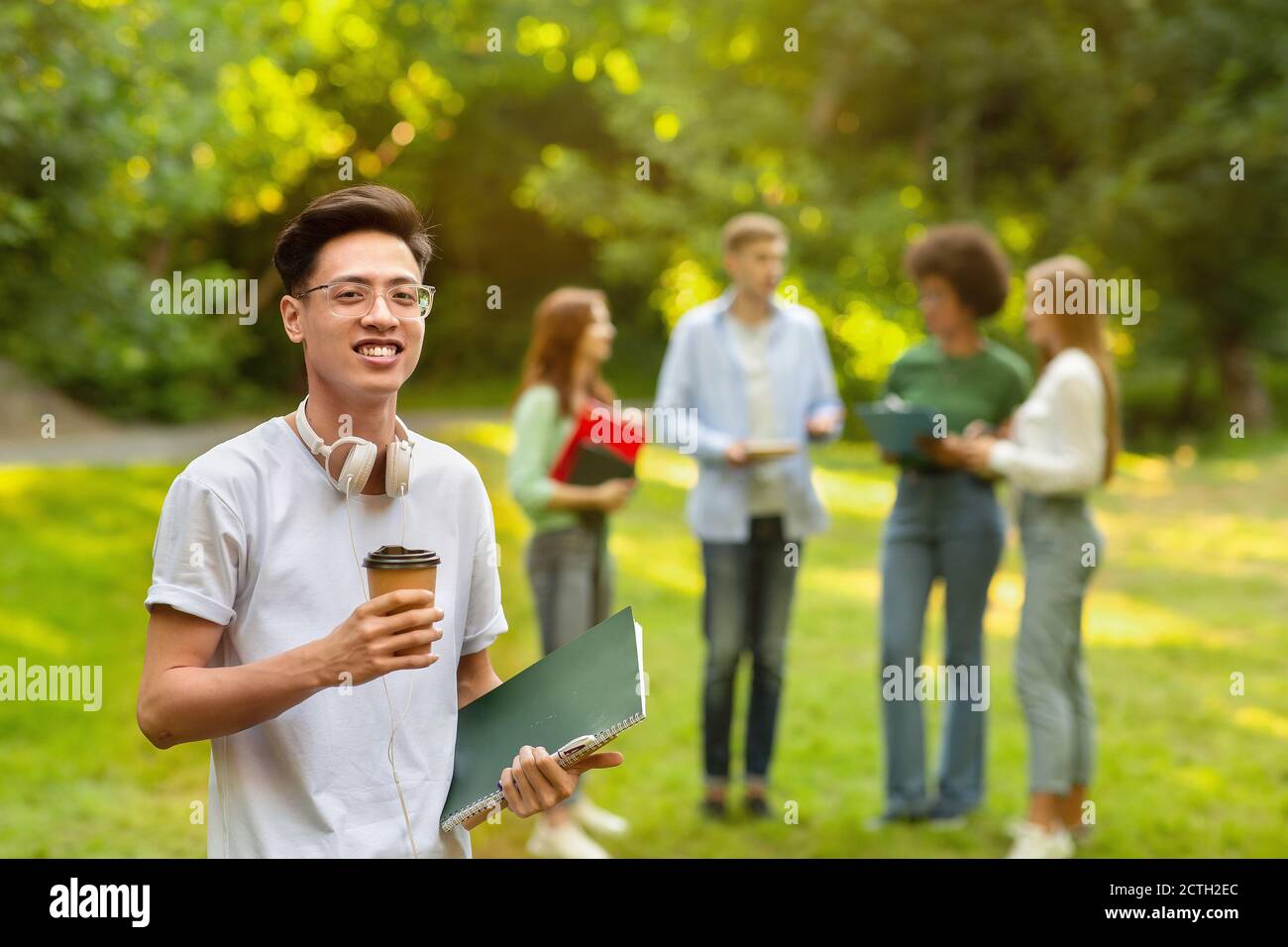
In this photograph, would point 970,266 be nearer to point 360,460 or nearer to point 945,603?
point 945,603

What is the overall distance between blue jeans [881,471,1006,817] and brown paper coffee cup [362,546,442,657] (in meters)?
3.99

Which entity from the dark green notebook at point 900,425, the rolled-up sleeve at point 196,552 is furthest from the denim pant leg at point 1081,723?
the rolled-up sleeve at point 196,552

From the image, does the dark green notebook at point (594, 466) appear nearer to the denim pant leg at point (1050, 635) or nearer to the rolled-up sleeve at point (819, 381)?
the rolled-up sleeve at point (819, 381)

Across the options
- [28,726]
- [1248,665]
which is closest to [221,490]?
[28,726]

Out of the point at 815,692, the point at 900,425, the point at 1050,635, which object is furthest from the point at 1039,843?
the point at 815,692

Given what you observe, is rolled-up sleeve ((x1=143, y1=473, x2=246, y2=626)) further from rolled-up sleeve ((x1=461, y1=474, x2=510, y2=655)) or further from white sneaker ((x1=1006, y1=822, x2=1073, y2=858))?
white sneaker ((x1=1006, y1=822, x2=1073, y2=858))

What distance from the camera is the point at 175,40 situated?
9.85 m

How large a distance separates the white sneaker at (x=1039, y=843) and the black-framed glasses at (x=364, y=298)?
3.98 meters

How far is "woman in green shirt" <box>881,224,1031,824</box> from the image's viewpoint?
550cm

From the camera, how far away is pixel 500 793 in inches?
75.7

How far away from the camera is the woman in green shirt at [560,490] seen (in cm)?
531

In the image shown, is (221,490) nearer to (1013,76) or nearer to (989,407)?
(989,407)

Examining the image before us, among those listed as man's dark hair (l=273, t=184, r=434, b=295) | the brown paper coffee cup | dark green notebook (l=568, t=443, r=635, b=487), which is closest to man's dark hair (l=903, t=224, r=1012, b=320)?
dark green notebook (l=568, t=443, r=635, b=487)

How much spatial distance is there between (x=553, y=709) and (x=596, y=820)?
12.9 ft
